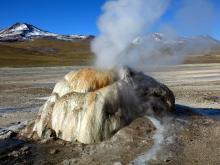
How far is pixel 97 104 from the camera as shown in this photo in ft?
42.7

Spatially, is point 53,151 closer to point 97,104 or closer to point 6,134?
point 97,104

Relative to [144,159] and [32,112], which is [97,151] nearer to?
[144,159]

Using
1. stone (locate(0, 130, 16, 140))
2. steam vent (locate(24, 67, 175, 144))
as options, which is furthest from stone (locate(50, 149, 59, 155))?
stone (locate(0, 130, 16, 140))

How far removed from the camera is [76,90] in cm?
1386

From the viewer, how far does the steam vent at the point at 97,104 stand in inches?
509

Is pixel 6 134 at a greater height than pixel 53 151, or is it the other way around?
pixel 6 134

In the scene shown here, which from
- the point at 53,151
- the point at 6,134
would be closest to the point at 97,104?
the point at 53,151

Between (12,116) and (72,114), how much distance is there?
660 centimetres

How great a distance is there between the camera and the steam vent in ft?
42.4

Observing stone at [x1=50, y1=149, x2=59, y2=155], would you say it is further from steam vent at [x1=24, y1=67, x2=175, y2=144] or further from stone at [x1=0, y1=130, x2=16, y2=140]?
stone at [x1=0, y1=130, x2=16, y2=140]

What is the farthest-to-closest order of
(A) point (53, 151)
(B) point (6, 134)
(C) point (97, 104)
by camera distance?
(B) point (6, 134), (C) point (97, 104), (A) point (53, 151)

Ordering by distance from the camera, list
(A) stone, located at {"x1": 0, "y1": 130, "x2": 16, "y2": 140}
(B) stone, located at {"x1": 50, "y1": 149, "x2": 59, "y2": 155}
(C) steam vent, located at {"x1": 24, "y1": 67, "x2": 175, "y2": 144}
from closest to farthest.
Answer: (B) stone, located at {"x1": 50, "y1": 149, "x2": 59, "y2": 155} → (C) steam vent, located at {"x1": 24, "y1": 67, "x2": 175, "y2": 144} → (A) stone, located at {"x1": 0, "y1": 130, "x2": 16, "y2": 140}

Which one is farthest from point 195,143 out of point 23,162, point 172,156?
point 23,162

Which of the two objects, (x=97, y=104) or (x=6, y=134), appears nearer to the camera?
(x=97, y=104)
